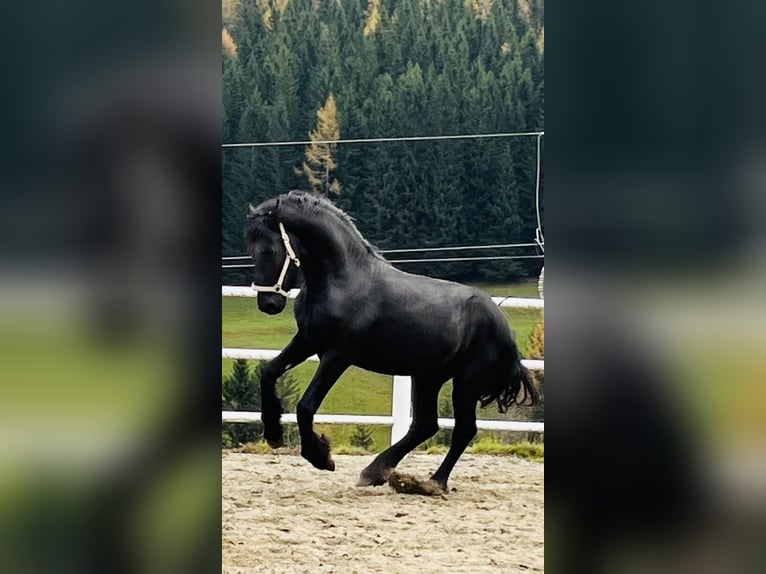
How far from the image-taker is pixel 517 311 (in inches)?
188

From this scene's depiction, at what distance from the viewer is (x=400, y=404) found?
4.89m

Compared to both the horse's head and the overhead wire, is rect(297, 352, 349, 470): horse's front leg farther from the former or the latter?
the overhead wire

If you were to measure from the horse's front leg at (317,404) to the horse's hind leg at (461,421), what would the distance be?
1.70ft

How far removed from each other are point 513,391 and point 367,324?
72 cm

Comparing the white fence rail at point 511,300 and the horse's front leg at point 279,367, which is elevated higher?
the white fence rail at point 511,300

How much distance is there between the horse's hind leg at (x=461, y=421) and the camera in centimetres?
482

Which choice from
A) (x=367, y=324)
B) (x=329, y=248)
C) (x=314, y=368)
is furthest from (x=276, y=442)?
(x=329, y=248)

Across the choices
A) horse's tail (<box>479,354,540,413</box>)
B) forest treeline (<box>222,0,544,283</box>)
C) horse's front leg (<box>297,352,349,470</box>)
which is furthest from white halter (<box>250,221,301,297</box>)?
horse's tail (<box>479,354,540,413</box>)

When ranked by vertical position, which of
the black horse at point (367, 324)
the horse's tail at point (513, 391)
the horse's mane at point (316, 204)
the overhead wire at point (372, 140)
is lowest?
the horse's tail at point (513, 391)
